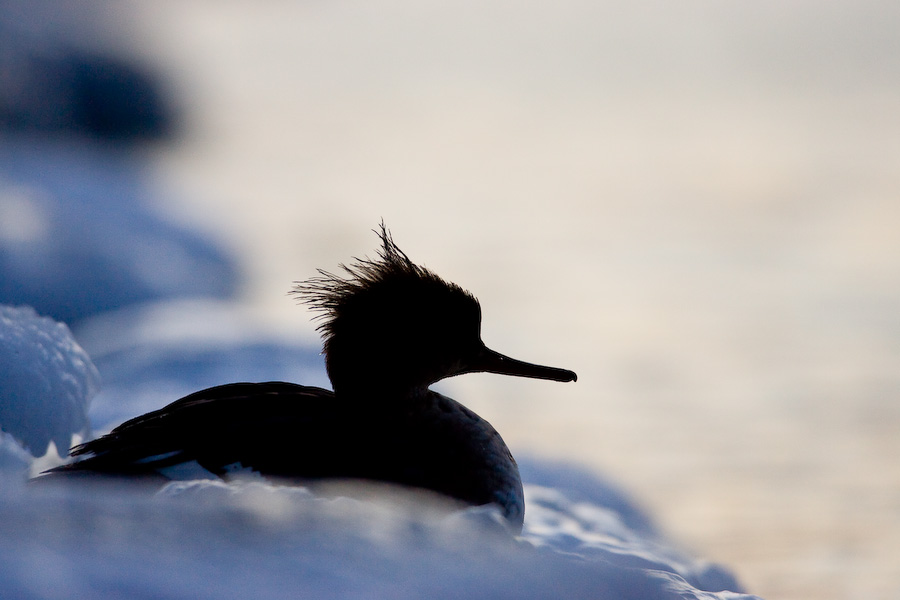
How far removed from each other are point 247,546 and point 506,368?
1.42m

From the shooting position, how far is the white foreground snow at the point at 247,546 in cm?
170

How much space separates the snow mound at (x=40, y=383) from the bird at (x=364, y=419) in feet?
0.63

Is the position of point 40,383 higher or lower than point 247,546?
higher

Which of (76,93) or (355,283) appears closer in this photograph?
(355,283)

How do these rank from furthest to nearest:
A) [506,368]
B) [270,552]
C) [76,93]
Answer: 1. [76,93]
2. [506,368]
3. [270,552]

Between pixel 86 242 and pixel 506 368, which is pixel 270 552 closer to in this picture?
pixel 506 368

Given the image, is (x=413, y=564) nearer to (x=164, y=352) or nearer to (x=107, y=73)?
(x=164, y=352)

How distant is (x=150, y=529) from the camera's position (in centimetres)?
193

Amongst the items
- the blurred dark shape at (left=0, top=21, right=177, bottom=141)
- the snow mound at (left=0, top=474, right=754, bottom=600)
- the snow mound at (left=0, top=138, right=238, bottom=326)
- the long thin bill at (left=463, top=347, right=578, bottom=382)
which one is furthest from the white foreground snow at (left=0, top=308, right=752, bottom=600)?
the blurred dark shape at (left=0, top=21, right=177, bottom=141)

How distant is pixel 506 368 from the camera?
3156 millimetres

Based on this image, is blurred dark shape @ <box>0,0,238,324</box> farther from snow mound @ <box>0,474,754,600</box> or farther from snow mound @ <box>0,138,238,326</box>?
snow mound @ <box>0,474,754,600</box>

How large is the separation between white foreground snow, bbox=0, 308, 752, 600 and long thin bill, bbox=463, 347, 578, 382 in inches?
26.3

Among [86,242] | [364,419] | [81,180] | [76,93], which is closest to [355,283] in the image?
[364,419]

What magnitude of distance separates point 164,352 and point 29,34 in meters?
4.32
